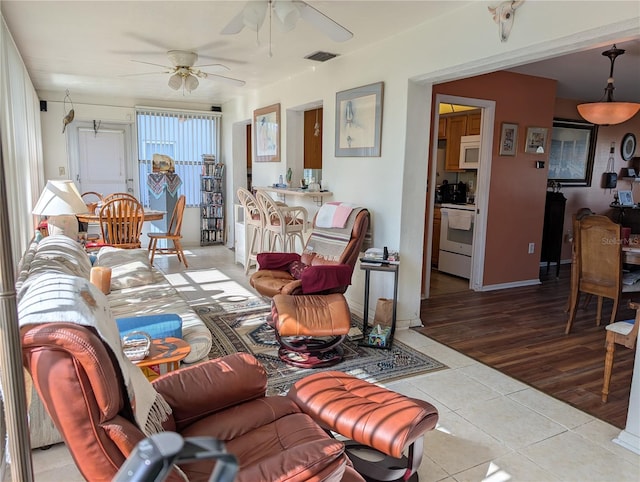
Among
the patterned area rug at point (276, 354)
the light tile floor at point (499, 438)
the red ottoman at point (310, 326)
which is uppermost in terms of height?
the red ottoman at point (310, 326)

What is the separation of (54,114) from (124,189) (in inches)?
58.4

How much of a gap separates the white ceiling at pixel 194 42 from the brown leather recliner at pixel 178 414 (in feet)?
8.45

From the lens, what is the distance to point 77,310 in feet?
3.83

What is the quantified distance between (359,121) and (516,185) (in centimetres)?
224

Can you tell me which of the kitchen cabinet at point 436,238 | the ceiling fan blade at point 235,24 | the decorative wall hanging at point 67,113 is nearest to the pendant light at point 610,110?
the kitchen cabinet at point 436,238

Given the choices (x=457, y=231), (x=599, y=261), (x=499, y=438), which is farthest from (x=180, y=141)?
(x=499, y=438)

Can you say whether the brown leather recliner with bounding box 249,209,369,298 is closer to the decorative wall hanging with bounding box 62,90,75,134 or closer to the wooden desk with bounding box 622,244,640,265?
the wooden desk with bounding box 622,244,640,265

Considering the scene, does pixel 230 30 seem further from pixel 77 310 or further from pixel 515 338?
pixel 515 338

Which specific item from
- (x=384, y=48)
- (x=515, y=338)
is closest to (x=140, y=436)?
(x=515, y=338)

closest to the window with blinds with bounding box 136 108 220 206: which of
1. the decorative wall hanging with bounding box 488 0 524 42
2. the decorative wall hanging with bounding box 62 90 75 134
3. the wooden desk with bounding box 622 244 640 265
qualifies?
the decorative wall hanging with bounding box 62 90 75 134

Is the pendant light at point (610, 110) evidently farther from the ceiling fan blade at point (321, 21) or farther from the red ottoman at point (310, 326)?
the red ottoman at point (310, 326)

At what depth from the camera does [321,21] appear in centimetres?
264

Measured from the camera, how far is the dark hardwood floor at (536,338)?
286cm

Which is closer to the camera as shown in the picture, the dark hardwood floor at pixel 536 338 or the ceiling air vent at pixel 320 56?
the dark hardwood floor at pixel 536 338
